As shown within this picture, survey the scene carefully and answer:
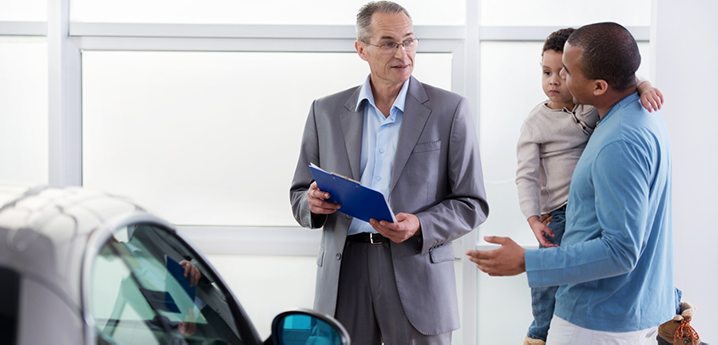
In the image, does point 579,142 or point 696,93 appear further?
point 696,93

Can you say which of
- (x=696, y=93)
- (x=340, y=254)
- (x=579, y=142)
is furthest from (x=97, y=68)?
(x=696, y=93)

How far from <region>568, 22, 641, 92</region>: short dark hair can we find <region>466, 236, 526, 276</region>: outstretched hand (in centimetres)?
54

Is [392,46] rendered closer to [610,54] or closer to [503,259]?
[610,54]

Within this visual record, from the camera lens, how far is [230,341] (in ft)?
4.05

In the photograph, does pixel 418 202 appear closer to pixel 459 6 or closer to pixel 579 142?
pixel 579 142

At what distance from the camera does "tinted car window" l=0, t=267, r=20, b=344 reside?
726mm

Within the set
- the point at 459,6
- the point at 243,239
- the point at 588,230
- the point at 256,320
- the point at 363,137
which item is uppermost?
the point at 459,6

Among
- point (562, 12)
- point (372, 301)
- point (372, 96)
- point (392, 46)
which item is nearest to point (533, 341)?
point (372, 301)

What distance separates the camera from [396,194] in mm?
1824

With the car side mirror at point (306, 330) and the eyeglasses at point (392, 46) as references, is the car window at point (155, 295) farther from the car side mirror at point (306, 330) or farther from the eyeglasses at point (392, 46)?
the eyeglasses at point (392, 46)

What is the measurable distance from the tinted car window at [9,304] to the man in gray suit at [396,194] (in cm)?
103

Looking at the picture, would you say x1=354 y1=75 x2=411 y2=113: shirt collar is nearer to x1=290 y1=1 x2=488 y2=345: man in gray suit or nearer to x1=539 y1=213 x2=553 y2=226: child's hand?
x1=290 y1=1 x2=488 y2=345: man in gray suit

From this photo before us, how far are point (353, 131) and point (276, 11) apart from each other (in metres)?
1.11

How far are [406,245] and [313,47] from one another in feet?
4.39
